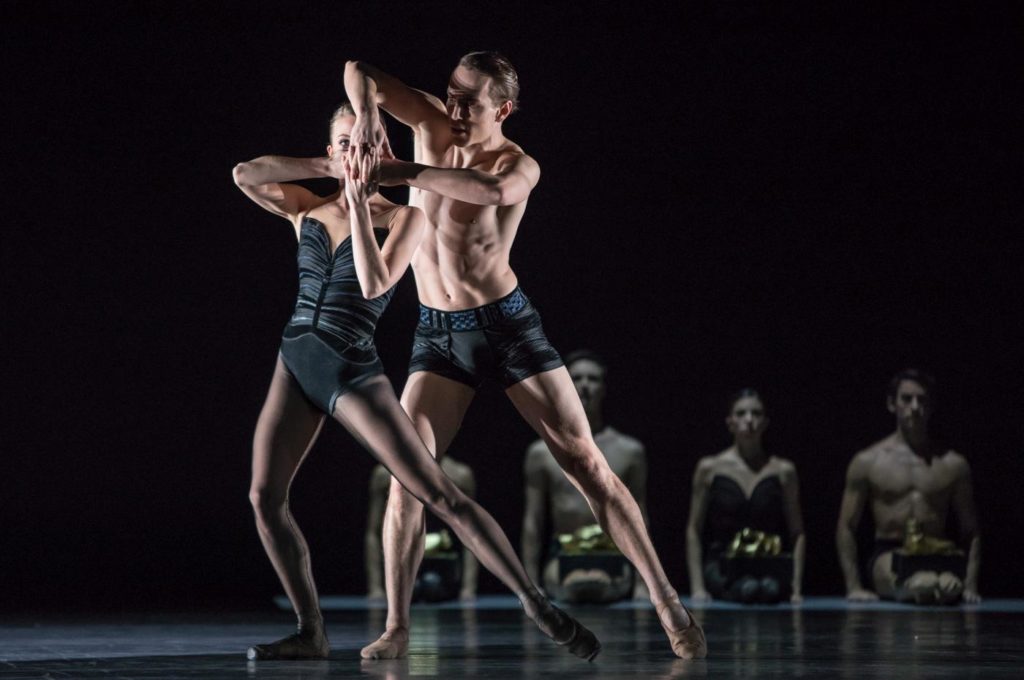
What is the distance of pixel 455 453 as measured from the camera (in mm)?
7965

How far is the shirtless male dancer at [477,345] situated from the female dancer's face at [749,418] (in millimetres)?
3223

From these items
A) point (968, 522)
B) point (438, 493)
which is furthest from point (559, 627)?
point (968, 522)

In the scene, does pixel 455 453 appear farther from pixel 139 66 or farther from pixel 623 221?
pixel 139 66

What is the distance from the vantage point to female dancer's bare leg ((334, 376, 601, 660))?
386cm

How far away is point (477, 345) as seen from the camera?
434cm

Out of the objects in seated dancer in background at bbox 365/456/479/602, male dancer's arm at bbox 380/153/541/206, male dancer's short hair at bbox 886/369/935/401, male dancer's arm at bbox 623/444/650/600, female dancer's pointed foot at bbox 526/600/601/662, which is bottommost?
female dancer's pointed foot at bbox 526/600/601/662

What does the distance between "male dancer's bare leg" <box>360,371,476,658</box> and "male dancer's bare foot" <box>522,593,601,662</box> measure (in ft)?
1.90

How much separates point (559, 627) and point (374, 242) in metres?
1.02

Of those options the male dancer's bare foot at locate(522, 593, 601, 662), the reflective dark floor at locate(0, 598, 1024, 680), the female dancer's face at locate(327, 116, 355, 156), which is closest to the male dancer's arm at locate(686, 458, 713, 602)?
the reflective dark floor at locate(0, 598, 1024, 680)

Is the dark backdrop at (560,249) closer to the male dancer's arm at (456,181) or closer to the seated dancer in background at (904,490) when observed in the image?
the seated dancer in background at (904,490)

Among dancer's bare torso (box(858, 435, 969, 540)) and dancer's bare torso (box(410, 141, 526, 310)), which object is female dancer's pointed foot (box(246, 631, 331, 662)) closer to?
dancer's bare torso (box(410, 141, 526, 310))

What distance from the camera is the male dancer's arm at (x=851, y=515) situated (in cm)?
743

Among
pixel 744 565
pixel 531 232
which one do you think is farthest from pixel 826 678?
pixel 531 232

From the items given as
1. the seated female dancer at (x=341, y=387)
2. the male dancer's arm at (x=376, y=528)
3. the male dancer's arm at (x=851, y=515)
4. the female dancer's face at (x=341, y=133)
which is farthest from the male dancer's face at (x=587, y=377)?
the female dancer's face at (x=341, y=133)
